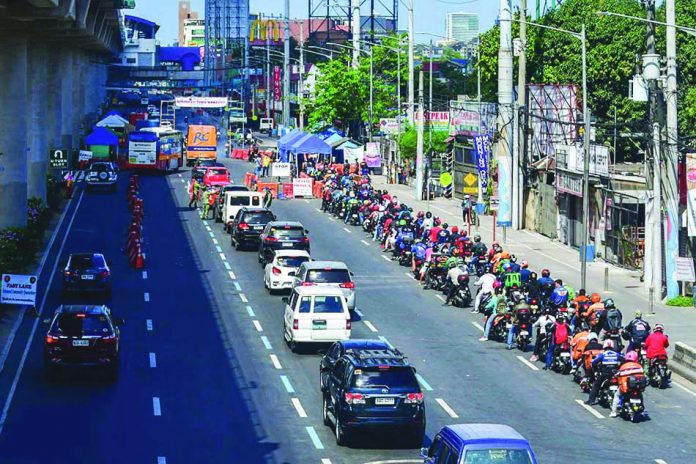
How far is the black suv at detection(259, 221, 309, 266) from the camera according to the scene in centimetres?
5269

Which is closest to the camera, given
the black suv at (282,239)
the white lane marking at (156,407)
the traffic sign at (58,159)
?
the white lane marking at (156,407)

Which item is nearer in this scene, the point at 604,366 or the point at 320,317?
the point at 604,366

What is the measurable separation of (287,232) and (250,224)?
582 cm

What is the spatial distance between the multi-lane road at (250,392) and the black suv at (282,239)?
160 centimetres

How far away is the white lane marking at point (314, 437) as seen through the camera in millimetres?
27122

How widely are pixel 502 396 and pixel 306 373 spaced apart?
16.1 ft

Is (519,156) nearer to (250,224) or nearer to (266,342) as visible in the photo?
(250,224)

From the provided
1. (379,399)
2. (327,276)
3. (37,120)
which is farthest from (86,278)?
(37,120)

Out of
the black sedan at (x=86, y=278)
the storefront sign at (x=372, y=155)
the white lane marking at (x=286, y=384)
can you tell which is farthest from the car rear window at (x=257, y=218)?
the storefront sign at (x=372, y=155)

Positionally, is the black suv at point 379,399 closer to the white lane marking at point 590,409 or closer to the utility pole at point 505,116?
the white lane marking at point 590,409

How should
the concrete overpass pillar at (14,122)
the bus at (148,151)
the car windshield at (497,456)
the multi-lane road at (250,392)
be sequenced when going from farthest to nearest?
1. the bus at (148,151)
2. the concrete overpass pillar at (14,122)
3. the multi-lane road at (250,392)
4. the car windshield at (497,456)

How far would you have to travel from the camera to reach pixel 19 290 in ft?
124

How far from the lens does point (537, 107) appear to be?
7000 cm

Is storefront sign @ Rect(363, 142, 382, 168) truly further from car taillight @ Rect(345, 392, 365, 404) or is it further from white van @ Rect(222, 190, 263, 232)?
car taillight @ Rect(345, 392, 365, 404)
